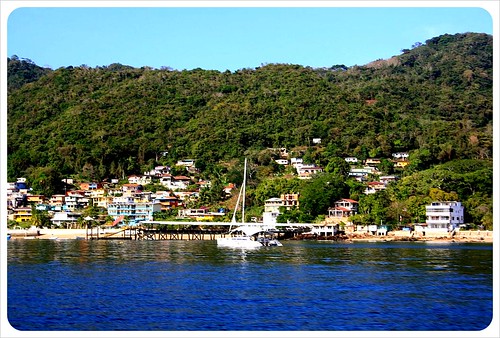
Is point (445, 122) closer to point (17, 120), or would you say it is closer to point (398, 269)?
point (17, 120)

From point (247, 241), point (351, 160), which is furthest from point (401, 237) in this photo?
point (351, 160)

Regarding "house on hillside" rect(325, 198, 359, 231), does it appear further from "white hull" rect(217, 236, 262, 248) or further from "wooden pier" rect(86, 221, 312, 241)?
A: "white hull" rect(217, 236, 262, 248)

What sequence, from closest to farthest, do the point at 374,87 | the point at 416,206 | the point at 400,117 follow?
the point at 416,206, the point at 400,117, the point at 374,87

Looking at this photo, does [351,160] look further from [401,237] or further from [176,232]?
[176,232]

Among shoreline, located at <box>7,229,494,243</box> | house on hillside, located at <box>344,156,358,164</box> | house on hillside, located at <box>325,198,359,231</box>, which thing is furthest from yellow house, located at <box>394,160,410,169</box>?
shoreline, located at <box>7,229,494,243</box>


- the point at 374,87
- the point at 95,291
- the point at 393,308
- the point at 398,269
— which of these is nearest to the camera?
the point at 393,308

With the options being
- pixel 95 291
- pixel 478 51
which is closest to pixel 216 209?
pixel 95 291

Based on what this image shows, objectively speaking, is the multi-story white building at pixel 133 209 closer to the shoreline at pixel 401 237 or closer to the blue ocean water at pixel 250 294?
the shoreline at pixel 401 237
